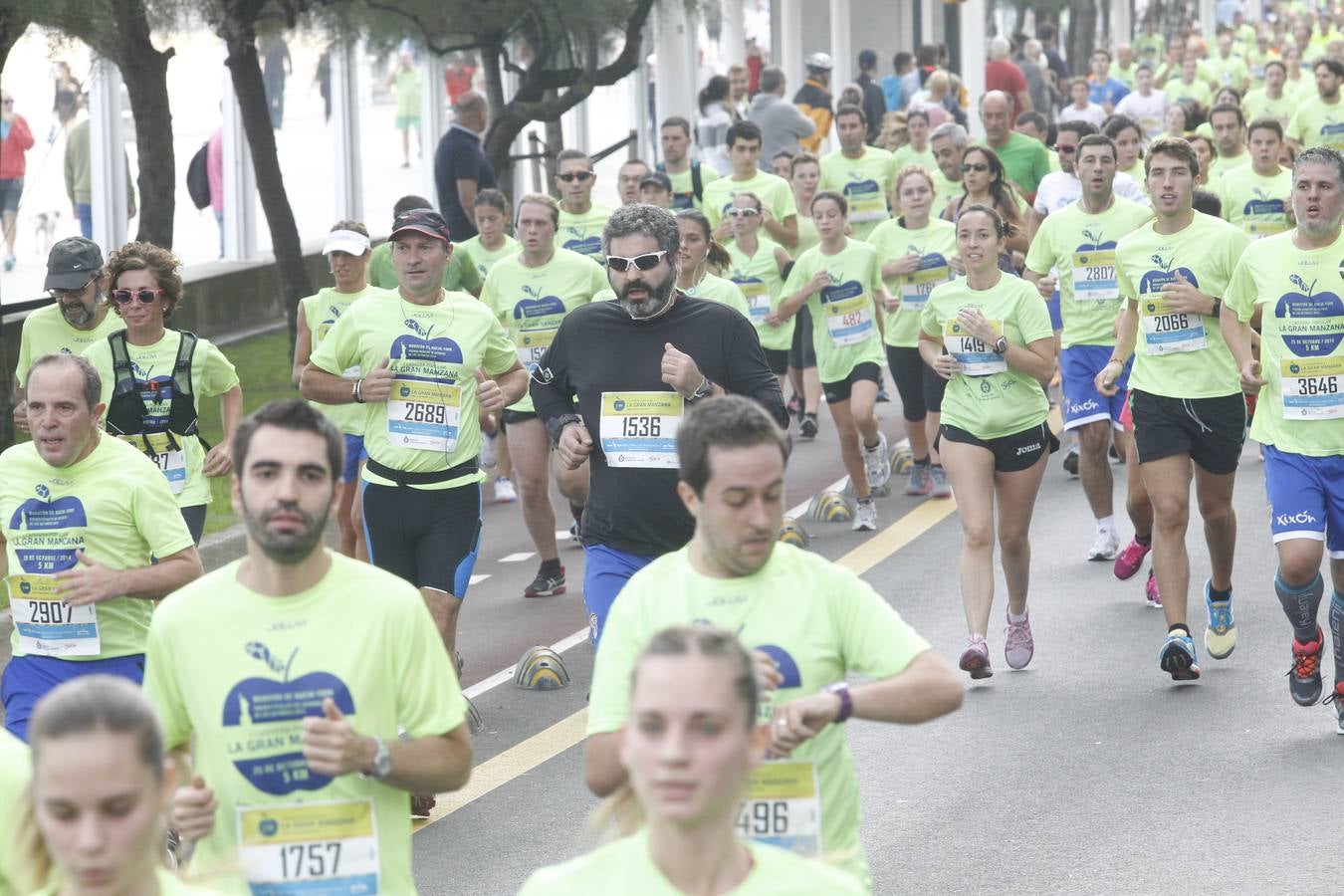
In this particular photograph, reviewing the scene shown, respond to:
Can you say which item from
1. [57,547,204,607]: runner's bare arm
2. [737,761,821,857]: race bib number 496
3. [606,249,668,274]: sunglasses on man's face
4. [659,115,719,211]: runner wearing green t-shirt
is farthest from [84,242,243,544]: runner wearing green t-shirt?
[659,115,719,211]: runner wearing green t-shirt

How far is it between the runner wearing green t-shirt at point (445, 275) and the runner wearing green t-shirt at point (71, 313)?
2799 millimetres

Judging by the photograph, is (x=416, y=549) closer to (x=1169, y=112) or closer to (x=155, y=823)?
(x=155, y=823)

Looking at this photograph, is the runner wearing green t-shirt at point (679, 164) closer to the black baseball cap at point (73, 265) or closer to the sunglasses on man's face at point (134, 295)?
the black baseball cap at point (73, 265)

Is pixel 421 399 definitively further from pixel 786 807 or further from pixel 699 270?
pixel 786 807

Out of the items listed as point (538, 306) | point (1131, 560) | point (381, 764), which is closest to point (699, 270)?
point (538, 306)

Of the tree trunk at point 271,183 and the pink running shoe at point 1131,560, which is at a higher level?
the tree trunk at point 271,183

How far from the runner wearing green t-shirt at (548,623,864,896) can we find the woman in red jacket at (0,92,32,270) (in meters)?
15.6

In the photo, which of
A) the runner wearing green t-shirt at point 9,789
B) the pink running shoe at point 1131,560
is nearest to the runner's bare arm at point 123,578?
the runner wearing green t-shirt at point 9,789

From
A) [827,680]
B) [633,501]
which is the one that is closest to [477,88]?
[633,501]

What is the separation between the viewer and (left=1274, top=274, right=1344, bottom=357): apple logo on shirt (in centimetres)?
826

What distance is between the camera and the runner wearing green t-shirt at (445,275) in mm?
12383

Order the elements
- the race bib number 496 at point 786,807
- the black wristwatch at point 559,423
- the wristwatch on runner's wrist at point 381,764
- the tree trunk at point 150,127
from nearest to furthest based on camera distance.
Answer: the wristwatch on runner's wrist at point 381,764, the race bib number 496 at point 786,807, the black wristwatch at point 559,423, the tree trunk at point 150,127

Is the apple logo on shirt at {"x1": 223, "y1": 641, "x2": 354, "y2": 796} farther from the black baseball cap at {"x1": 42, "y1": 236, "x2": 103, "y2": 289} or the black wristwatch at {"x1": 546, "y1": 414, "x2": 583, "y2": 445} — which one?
the black baseball cap at {"x1": 42, "y1": 236, "x2": 103, "y2": 289}

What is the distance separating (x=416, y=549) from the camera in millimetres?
8516
